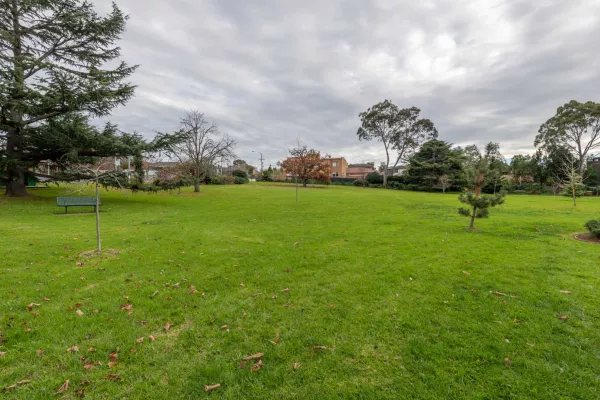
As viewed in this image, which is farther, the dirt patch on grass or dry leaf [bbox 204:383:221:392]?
the dirt patch on grass

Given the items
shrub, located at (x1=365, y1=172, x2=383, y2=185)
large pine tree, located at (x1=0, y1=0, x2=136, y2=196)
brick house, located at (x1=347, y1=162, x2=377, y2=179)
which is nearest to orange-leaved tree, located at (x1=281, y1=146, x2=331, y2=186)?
shrub, located at (x1=365, y1=172, x2=383, y2=185)

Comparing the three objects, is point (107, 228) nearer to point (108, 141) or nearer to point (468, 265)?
point (108, 141)

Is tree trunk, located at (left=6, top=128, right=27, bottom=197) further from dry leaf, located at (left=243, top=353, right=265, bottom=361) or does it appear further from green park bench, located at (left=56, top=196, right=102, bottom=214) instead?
dry leaf, located at (left=243, top=353, right=265, bottom=361)

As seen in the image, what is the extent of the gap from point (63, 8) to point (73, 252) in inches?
829

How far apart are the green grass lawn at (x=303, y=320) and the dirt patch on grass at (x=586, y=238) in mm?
1300

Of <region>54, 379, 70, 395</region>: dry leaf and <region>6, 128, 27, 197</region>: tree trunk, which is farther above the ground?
<region>6, 128, 27, 197</region>: tree trunk

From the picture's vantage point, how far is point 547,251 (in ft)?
23.6

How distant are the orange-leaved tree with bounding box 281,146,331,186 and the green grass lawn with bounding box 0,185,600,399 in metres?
32.3

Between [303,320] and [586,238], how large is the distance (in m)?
10.7

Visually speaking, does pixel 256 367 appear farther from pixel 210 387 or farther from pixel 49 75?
Result: pixel 49 75

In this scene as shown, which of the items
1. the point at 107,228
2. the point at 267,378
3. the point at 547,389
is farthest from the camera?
the point at 107,228

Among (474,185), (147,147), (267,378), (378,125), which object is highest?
(378,125)

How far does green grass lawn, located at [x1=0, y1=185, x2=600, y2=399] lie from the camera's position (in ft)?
8.81

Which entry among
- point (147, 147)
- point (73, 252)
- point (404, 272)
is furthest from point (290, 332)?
point (147, 147)
